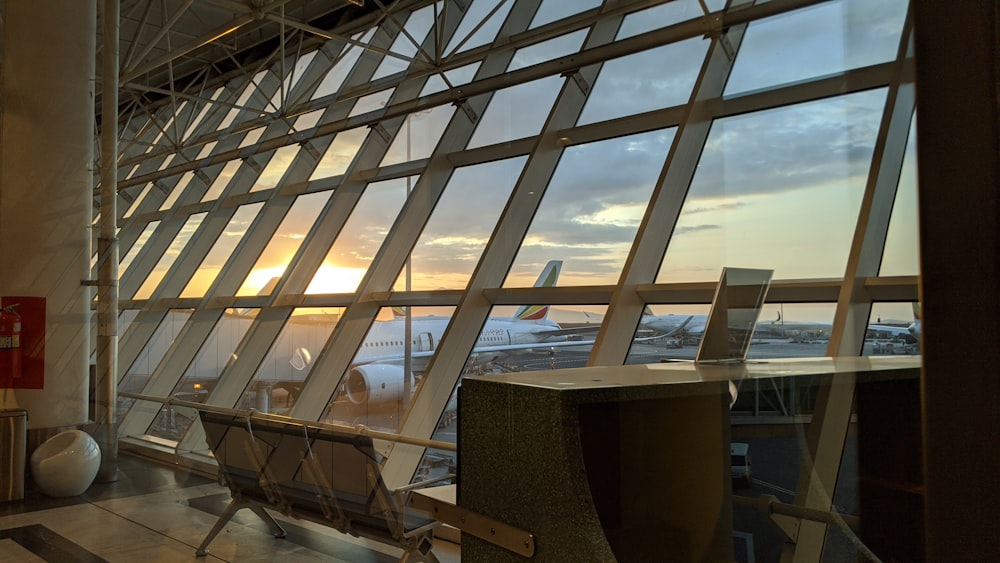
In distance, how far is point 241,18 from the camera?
669 cm

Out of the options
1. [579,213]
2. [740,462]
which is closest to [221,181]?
[579,213]

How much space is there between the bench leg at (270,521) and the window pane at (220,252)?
119cm

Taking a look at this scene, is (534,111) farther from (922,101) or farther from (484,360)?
(922,101)

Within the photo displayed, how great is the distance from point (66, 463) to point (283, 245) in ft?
5.78

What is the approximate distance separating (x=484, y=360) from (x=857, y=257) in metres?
2.44

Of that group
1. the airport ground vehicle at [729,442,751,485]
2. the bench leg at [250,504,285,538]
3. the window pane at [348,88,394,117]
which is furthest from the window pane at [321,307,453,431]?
the window pane at [348,88,394,117]

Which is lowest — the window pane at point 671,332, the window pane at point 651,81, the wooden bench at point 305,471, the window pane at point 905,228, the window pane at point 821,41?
the wooden bench at point 305,471

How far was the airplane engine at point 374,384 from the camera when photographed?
3740 millimetres

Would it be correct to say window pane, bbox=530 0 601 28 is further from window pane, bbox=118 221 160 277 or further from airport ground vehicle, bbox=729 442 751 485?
airport ground vehicle, bbox=729 442 751 485

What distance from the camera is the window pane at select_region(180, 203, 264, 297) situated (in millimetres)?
3832

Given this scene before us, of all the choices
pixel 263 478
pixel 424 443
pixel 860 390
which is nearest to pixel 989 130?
pixel 860 390

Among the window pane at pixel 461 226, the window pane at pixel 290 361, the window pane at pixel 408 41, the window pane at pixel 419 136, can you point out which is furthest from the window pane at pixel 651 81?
the window pane at pixel 408 41

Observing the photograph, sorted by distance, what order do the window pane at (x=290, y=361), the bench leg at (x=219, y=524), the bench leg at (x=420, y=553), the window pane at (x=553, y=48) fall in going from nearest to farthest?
the bench leg at (x=420, y=553), the bench leg at (x=219, y=524), the window pane at (x=290, y=361), the window pane at (x=553, y=48)

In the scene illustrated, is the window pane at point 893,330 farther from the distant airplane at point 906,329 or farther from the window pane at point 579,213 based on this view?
the window pane at point 579,213
